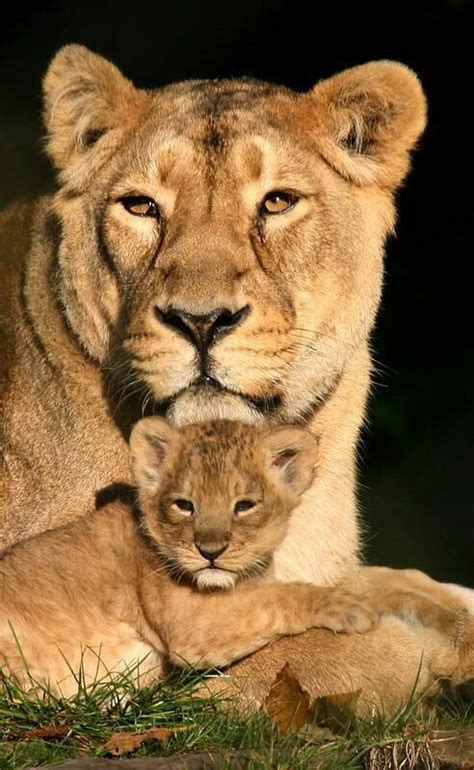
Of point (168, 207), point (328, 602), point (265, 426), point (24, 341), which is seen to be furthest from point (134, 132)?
point (328, 602)

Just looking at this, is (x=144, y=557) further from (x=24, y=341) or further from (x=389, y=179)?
(x=389, y=179)

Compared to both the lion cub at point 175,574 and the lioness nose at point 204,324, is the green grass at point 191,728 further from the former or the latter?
the lioness nose at point 204,324

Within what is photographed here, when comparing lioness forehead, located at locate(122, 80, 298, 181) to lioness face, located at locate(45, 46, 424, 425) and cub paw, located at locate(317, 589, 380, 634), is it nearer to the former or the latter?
lioness face, located at locate(45, 46, 424, 425)

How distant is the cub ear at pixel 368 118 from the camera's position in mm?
4766

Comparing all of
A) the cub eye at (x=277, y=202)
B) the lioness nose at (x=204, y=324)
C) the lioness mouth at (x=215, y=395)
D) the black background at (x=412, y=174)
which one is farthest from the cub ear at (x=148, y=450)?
the black background at (x=412, y=174)

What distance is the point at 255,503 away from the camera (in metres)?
4.02

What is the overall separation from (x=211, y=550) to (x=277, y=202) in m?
1.22

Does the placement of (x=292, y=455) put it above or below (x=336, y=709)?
above

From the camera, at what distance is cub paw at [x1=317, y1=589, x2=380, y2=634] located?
411cm

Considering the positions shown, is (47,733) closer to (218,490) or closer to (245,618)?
(245,618)

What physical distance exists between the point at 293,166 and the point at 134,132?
55 centimetres

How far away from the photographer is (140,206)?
462 centimetres

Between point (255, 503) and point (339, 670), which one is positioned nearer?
point (255, 503)

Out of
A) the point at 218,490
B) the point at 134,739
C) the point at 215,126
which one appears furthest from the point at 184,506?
the point at 215,126
